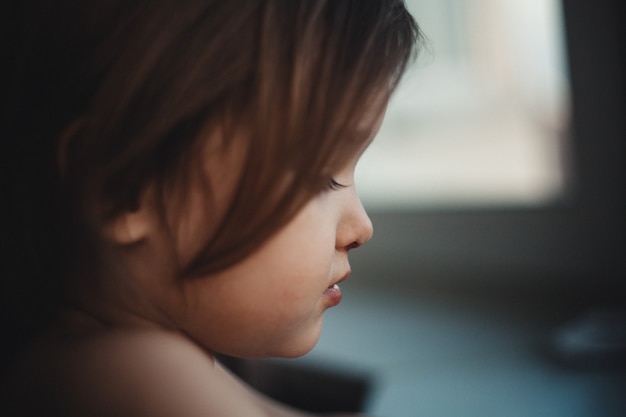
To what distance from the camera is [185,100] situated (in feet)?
1.31

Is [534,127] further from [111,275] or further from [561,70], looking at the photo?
[111,275]

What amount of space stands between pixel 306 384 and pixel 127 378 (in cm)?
37

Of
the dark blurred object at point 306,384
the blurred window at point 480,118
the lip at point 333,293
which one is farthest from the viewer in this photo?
the blurred window at point 480,118

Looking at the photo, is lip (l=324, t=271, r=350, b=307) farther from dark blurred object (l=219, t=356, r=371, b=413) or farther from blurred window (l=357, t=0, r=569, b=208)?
blurred window (l=357, t=0, r=569, b=208)

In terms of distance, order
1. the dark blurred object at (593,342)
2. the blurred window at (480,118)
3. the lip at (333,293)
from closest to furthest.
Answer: the lip at (333,293) < the dark blurred object at (593,342) < the blurred window at (480,118)

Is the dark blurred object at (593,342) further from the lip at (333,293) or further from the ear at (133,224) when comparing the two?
the ear at (133,224)

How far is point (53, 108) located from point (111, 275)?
0.10 meters

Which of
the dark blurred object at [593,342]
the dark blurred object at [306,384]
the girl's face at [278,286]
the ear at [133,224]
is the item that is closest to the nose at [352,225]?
the girl's face at [278,286]

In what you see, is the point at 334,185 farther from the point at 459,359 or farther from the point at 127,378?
the point at 459,359

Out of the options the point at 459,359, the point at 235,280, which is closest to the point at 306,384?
the point at 459,359

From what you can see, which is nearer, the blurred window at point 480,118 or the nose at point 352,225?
the nose at point 352,225

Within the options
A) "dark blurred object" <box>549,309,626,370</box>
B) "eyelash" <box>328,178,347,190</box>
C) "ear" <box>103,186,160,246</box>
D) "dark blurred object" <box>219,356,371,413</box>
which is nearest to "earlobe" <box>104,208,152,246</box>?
"ear" <box>103,186,160,246</box>

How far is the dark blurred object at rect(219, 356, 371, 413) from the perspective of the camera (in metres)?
0.71

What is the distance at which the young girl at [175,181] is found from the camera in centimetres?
40
